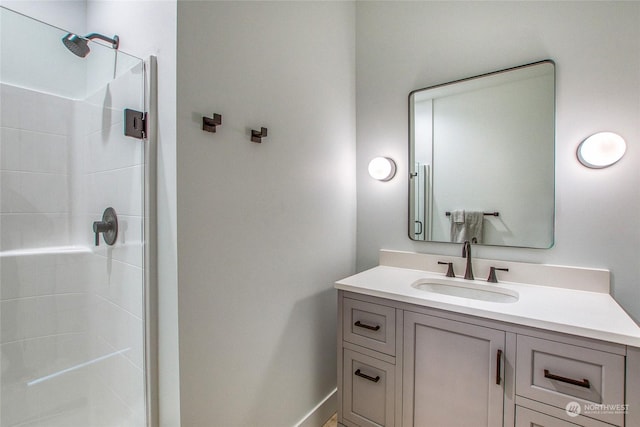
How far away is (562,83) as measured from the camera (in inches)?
55.3

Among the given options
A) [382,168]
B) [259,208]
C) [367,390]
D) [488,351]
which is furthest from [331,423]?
[382,168]

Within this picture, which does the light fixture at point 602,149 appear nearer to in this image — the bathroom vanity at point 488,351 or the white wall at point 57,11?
the bathroom vanity at point 488,351

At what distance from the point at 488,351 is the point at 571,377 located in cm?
24

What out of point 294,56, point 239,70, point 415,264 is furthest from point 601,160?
point 239,70

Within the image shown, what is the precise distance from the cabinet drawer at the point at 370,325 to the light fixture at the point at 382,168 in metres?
0.83

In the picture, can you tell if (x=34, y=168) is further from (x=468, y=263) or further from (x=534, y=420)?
(x=534, y=420)

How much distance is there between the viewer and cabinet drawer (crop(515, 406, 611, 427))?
0.96 m

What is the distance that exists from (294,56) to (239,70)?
40cm

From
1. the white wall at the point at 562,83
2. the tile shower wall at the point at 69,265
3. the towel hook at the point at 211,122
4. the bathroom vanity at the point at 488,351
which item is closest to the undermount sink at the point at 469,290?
the bathroom vanity at the point at 488,351

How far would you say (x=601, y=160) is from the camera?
1.31 metres

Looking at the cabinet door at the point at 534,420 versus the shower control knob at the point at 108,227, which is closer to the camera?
the cabinet door at the point at 534,420

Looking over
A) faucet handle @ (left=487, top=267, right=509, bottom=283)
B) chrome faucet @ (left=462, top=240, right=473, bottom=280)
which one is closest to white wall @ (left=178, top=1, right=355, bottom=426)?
chrome faucet @ (left=462, top=240, right=473, bottom=280)

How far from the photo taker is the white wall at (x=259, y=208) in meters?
1.06

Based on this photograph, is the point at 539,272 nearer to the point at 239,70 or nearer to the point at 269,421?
the point at 269,421
